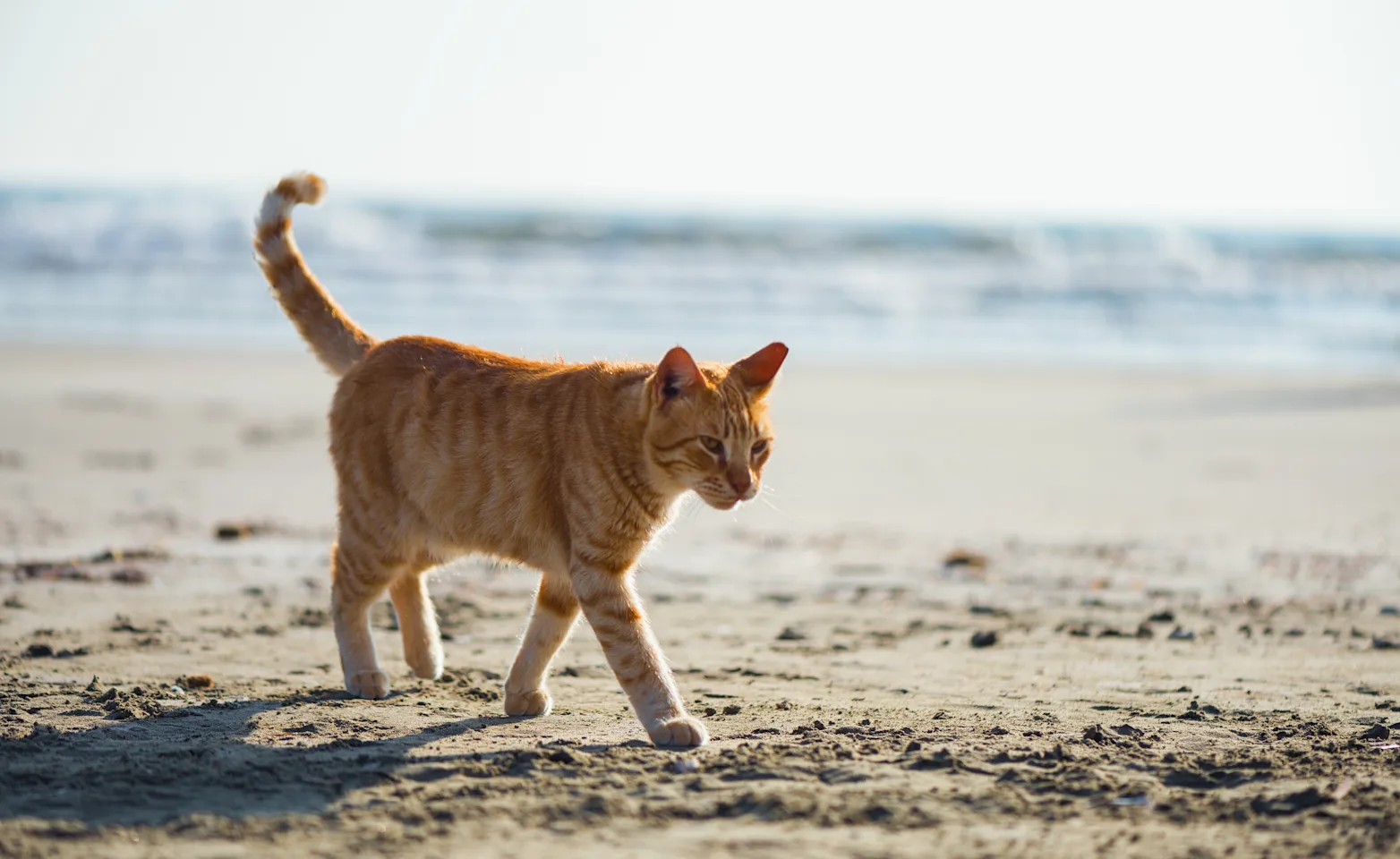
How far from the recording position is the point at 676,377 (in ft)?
13.4

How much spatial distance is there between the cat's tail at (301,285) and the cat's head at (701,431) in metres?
1.66

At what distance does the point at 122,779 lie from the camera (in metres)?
3.46

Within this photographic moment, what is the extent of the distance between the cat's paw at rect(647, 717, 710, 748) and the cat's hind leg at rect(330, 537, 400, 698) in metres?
1.24

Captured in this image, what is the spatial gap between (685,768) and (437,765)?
2.27ft

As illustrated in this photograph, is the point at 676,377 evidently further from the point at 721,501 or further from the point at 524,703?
the point at 524,703

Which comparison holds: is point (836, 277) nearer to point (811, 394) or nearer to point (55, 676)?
point (811, 394)

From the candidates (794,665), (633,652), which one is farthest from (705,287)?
(633,652)

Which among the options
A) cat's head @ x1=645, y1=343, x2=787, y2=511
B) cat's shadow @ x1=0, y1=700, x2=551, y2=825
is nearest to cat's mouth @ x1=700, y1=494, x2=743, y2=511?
cat's head @ x1=645, y1=343, x2=787, y2=511

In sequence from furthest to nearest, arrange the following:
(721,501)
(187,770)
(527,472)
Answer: (527,472) < (721,501) < (187,770)

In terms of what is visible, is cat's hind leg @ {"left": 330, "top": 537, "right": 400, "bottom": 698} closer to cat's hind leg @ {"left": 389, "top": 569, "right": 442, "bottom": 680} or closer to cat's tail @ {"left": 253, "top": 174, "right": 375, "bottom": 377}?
cat's hind leg @ {"left": 389, "top": 569, "right": 442, "bottom": 680}

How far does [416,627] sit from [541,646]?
72cm

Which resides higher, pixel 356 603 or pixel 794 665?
pixel 356 603

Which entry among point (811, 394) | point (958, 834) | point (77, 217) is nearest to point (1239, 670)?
point (958, 834)

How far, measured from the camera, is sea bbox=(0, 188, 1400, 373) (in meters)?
18.1
